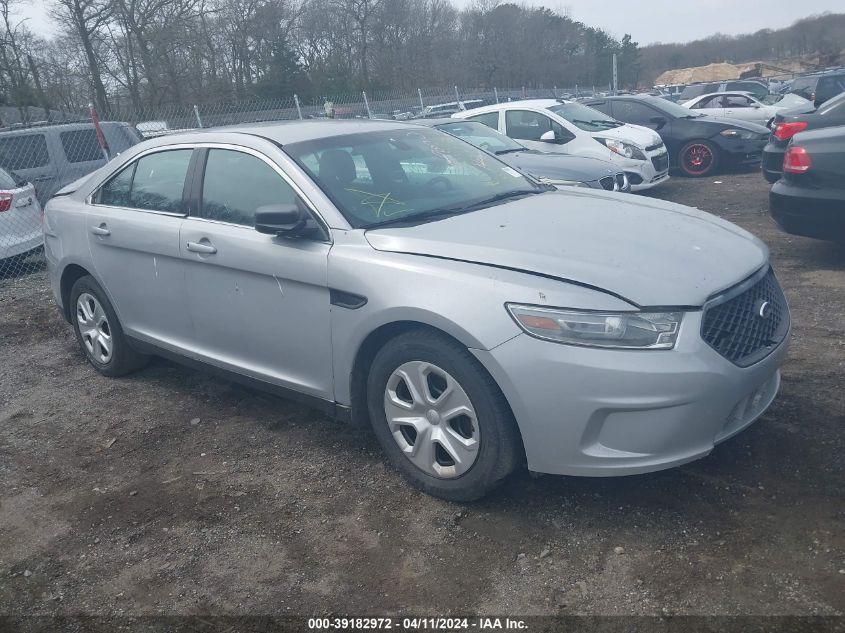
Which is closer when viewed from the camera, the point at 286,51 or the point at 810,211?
the point at 810,211

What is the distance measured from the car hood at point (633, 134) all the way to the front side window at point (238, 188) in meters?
8.36

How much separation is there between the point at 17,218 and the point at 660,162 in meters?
8.96

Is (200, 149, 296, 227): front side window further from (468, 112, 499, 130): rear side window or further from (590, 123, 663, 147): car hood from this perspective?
(590, 123, 663, 147): car hood

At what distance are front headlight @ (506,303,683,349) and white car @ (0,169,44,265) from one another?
7.60 metres

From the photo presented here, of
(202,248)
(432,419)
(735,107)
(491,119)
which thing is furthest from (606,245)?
(735,107)

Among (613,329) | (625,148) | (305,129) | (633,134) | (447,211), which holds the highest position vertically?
(305,129)

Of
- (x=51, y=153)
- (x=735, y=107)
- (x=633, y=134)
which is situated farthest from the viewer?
(x=735, y=107)

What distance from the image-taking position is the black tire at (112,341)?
5.08m

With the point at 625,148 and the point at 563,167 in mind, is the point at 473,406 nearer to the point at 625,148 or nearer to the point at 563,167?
the point at 563,167

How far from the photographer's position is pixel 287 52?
1363 inches

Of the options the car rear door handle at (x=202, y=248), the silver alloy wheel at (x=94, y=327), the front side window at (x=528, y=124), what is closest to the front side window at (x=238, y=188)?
the car rear door handle at (x=202, y=248)

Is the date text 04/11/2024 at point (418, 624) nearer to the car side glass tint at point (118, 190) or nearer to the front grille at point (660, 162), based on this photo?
the car side glass tint at point (118, 190)

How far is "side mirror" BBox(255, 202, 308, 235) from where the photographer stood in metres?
3.59

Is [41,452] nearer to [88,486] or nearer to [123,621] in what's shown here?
[88,486]
